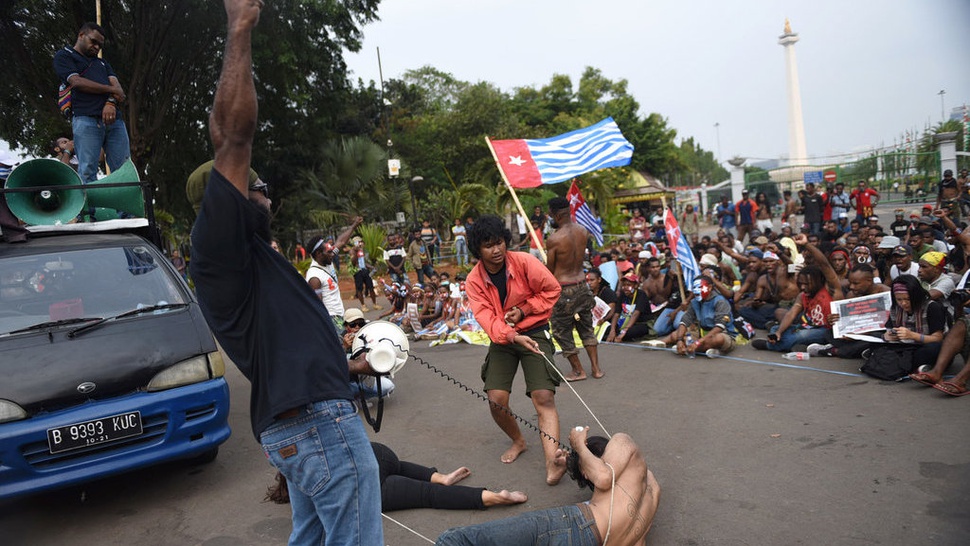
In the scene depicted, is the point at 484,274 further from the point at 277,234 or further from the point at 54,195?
the point at 277,234

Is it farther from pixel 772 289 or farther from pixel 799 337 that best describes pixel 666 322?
pixel 799 337

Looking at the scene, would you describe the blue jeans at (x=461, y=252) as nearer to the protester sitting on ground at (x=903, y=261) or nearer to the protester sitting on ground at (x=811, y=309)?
the protester sitting on ground at (x=811, y=309)

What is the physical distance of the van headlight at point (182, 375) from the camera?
4.38m

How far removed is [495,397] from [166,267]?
9.00 feet

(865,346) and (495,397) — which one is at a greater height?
(495,397)

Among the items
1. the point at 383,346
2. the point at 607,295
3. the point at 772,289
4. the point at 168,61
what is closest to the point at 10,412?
the point at 383,346

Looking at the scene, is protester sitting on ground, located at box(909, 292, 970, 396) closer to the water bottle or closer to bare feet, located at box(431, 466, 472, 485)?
the water bottle

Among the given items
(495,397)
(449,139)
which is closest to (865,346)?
(495,397)

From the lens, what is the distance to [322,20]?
56.2 feet

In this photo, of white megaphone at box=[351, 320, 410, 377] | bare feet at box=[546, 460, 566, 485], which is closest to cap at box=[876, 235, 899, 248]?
bare feet at box=[546, 460, 566, 485]

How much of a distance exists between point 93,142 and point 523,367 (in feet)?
15.9

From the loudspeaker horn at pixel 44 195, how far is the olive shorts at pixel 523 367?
344 cm

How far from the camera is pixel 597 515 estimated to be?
3344 mm

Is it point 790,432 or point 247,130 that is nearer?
point 247,130
